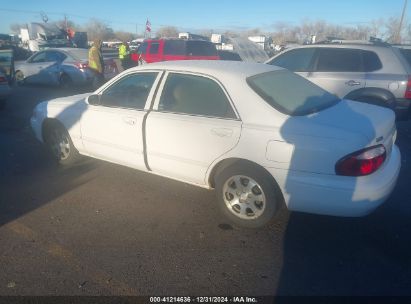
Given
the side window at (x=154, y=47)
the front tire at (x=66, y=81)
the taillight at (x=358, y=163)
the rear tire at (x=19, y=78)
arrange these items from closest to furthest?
the taillight at (x=358, y=163)
the front tire at (x=66, y=81)
the rear tire at (x=19, y=78)
the side window at (x=154, y=47)

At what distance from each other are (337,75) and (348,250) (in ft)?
14.1

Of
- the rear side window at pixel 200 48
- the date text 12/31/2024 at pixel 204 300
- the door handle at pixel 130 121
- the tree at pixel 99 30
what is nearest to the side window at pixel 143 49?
the rear side window at pixel 200 48

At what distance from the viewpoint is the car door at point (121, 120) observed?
4.07 m

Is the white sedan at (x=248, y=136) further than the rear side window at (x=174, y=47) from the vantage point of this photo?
No

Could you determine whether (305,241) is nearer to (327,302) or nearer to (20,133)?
(327,302)

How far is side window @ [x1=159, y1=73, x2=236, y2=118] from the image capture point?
11.6ft

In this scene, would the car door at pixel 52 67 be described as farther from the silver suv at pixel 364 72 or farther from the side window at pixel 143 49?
the silver suv at pixel 364 72

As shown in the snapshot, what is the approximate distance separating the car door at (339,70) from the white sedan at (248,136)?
2727 mm

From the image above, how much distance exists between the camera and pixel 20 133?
698 centimetres

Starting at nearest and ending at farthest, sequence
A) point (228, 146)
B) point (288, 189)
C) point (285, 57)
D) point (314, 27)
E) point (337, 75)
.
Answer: point (288, 189) → point (228, 146) → point (337, 75) → point (285, 57) → point (314, 27)

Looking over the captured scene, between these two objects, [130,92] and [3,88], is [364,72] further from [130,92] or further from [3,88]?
[3,88]

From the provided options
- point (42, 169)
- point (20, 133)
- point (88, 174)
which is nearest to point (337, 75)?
point (88, 174)

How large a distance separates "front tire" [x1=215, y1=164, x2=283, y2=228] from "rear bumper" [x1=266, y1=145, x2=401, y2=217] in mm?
128

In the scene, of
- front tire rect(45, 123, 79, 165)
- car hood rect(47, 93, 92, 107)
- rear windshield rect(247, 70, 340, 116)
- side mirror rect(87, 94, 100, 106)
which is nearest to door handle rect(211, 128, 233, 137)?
rear windshield rect(247, 70, 340, 116)
